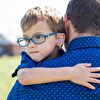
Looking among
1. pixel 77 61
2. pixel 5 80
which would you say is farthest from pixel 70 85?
pixel 5 80

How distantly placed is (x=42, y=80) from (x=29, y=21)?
51 cm

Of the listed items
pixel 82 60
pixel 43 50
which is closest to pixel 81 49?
pixel 82 60

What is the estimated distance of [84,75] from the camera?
3.75 metres

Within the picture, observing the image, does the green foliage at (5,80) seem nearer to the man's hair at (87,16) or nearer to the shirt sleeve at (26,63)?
the shirt sleeve at (26,63)

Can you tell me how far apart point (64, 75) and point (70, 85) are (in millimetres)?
82

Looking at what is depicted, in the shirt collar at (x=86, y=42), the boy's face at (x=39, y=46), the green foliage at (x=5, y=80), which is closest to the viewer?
the shirt collar at (x=86, y=42)

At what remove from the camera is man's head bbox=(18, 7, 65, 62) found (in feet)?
13.1

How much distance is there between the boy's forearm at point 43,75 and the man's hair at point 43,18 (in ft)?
1.29

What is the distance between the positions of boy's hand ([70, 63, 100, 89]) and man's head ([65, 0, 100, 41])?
0.95 ft

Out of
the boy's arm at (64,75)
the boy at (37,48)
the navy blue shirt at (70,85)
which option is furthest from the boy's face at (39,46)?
the boy's arm at (64,75)

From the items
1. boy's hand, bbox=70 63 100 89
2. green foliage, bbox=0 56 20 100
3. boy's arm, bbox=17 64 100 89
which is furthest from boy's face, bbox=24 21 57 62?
green foliage, bbox=0 56 20 100

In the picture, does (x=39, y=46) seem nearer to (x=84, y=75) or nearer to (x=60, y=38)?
(x=60, y=38)

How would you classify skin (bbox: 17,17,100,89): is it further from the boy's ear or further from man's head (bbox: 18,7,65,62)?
the boy's ear

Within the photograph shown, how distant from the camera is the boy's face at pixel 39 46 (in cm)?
399
